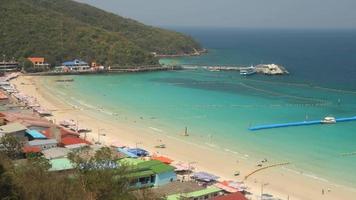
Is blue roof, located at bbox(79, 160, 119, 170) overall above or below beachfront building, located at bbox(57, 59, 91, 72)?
below

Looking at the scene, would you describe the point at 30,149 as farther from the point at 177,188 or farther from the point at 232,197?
the point at 232,197

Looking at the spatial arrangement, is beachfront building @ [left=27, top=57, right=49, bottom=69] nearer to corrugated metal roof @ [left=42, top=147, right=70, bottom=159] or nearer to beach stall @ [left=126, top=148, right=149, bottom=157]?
beach stall @ [left=126, top=148, right=149, bottom=157]

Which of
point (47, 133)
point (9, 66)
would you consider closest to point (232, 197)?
point (47, 133)

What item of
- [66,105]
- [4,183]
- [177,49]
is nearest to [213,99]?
[66,105]

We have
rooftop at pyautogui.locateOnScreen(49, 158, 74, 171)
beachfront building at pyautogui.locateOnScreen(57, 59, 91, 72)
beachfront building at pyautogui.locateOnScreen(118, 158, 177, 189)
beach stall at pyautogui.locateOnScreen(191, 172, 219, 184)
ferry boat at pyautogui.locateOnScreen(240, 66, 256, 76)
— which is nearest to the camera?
rooftop at pyautogui.locateOnScreen(49, 158, 74, 171)

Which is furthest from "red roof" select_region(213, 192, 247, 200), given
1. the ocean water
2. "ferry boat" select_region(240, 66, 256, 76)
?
"ferry boat" select_region(240, 66, 256, 76)

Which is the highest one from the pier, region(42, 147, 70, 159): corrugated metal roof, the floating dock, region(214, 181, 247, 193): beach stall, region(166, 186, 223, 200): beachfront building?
the pier
